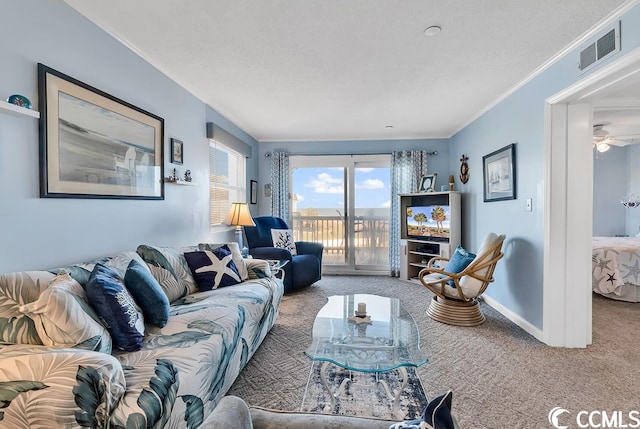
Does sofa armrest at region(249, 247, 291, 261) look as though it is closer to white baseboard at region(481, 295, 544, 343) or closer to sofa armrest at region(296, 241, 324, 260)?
sofa armrest at region(296, 241, 324, 260)

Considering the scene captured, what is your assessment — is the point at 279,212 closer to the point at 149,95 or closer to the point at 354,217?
the point at 354,217

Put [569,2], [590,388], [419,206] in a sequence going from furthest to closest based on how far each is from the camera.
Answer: [419,206] → [590,388] → [569,2]

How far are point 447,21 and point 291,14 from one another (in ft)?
3.25

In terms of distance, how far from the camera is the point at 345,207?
5480mm

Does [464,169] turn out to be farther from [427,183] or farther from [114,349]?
[114,349]

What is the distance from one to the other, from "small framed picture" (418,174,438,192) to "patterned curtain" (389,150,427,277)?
0.14 m

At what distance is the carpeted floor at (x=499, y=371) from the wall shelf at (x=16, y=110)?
1.88 metres

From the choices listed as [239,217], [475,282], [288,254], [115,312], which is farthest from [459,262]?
[115,312]

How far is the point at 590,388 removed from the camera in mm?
1970

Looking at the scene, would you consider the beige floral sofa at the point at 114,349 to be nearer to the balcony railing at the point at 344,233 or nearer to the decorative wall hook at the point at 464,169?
the balcony railing at the point at 344,233

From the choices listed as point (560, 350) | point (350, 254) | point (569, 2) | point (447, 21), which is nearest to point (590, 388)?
point (560, 350)

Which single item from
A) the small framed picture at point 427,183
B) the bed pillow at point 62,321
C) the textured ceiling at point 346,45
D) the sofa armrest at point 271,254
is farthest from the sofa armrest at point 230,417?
the small framed picture at point 427,183

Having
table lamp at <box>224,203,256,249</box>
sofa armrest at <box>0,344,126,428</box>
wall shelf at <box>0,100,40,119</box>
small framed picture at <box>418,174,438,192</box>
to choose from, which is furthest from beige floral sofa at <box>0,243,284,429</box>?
small framed picture at <box>418,174,438,192</box>

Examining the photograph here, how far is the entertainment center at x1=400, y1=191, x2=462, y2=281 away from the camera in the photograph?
4527 mm
